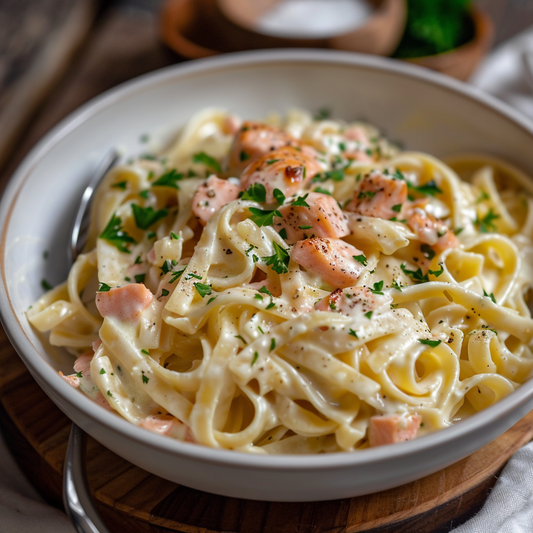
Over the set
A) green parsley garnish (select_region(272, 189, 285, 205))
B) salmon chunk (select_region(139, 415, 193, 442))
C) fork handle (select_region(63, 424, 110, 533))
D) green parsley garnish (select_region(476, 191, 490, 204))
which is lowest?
fork handle (select_region(63, 424, 110, 533))

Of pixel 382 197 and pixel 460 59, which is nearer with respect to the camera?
pixel 382 197

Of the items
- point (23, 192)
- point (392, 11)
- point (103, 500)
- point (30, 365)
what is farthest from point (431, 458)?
point (392, 11)

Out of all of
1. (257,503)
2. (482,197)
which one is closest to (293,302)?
(257,503)

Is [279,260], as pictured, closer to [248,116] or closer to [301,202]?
[301,202]

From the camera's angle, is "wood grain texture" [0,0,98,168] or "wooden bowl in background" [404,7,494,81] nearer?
"wooden bowl in background" [404,7,494,81]

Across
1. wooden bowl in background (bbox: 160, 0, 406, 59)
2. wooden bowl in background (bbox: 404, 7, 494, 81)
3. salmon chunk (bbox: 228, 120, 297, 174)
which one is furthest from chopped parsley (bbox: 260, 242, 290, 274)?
wooden bowl in background (bbox: 404, 7, 494, 81)

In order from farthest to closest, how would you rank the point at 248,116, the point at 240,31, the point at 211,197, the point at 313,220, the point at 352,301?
1. the point at 240,31
2. the point at 248,116
3. the point at 211,197
4. the point at 313,220
5. the point at 352,301

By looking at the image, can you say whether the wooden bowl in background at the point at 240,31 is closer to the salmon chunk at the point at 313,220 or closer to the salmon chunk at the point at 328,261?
the salmon chunk at the point at 313,220

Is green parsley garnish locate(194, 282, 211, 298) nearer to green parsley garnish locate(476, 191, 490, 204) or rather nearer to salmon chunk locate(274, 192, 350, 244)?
salmon chunk locate(274, 192, 350, 244)
